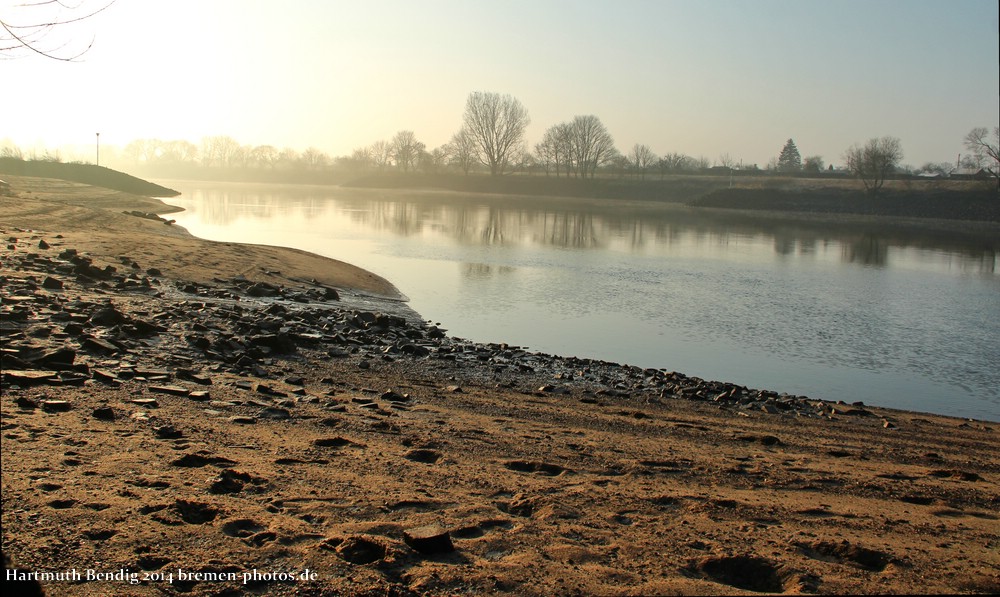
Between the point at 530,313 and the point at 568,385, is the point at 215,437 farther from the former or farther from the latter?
the point at 530,313

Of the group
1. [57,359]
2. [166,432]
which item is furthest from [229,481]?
[57,359]

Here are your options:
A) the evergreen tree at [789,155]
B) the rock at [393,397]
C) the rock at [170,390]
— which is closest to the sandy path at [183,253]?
the rock at [393,397]

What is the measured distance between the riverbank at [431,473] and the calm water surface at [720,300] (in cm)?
264

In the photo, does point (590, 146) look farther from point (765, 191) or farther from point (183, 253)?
point (183, 253)

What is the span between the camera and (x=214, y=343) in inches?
379

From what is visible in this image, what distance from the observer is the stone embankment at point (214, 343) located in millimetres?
7910

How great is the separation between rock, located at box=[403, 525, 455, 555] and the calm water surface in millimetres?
8675

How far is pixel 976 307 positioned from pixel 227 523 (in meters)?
22.0

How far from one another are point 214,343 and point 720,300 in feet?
47.4

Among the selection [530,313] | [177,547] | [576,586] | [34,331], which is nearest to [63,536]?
[177,547]

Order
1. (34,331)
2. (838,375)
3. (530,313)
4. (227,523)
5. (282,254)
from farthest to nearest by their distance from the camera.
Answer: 1. (282,254)
2. (530,313)
3. (838,375)
4. (34,331)
5. (227,523)

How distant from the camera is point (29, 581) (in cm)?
328

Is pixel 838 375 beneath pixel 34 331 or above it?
beneath

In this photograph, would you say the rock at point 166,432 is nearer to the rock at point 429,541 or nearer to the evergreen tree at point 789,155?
the rock at point 429,541
